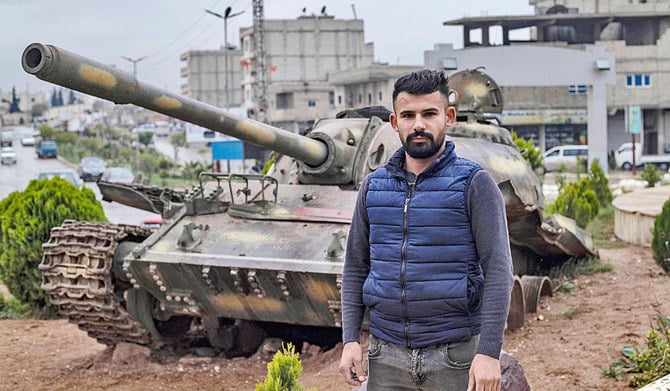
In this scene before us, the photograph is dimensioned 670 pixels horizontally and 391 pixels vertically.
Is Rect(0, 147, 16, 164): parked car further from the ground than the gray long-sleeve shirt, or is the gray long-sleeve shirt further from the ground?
Rect(0, 147, 16, 164): parked car

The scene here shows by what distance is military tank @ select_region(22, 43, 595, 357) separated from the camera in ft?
28.6

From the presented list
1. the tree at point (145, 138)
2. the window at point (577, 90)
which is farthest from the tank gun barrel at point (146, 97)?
the tree at point (145, 138)

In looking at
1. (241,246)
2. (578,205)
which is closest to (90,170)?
(578,205)

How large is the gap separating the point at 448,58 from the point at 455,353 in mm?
22068

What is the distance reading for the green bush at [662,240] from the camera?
12.8 metres

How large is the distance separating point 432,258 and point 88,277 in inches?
219

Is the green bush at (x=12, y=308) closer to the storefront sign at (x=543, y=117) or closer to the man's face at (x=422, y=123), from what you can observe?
the man's face at (x=422, y=123)

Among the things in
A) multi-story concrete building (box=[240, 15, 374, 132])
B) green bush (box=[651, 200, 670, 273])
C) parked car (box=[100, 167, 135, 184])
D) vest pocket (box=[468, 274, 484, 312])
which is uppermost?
multi-story concrete building (box=[240, 15, 374, 132])

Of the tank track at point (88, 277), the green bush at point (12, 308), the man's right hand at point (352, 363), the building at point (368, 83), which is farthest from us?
the building at point (368, 83)

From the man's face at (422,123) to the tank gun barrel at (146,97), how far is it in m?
2.28

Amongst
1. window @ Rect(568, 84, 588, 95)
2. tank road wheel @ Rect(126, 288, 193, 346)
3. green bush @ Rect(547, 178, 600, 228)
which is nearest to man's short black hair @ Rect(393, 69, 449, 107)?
tank road wheel @ Rect(126, 288, 193, 346)

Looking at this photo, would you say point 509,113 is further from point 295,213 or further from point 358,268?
point 358,268

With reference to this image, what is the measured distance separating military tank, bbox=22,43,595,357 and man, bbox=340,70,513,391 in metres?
3.27

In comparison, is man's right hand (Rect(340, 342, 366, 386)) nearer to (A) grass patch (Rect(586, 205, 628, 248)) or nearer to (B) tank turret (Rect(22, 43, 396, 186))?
(B) tank turret (Rect(22, 43, 396, 186))
